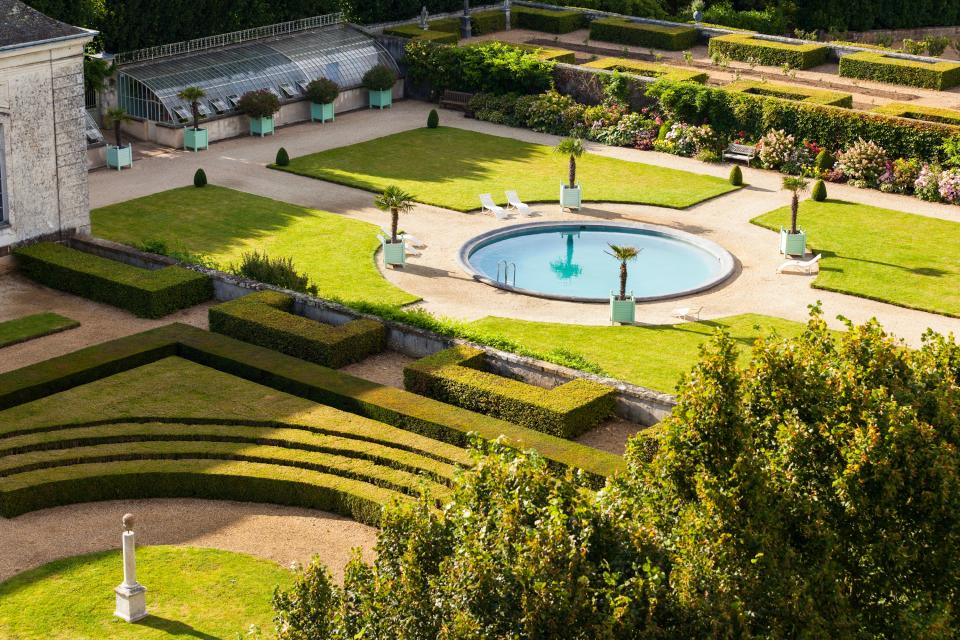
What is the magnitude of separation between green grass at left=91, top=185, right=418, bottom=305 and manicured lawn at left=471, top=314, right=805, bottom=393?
4099 mm

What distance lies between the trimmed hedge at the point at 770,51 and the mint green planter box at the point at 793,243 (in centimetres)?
2340

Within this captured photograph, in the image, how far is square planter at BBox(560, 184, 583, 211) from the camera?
48.6 metres

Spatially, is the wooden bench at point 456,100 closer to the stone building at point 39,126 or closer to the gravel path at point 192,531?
the stone building at point 39,126

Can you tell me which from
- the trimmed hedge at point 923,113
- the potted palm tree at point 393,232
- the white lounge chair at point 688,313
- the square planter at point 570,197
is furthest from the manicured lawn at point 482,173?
the white lounge chair at point 688,313

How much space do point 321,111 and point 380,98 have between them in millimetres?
3801

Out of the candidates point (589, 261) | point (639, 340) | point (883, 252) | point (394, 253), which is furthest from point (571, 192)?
Result: point (639, 340)

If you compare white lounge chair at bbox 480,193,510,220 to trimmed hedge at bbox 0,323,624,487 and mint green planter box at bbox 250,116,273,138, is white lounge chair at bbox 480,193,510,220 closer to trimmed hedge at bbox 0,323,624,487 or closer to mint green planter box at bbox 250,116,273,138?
mint green planter box at bbox 250,116,273,138

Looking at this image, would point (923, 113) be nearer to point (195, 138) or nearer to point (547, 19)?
point (547, 19)

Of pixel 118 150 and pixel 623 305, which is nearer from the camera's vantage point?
pixel 623 305

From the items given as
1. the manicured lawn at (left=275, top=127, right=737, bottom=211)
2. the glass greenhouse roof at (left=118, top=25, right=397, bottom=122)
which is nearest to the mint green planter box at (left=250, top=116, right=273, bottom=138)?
the glass greenhouse roof at (left=118, top=25, right=397, bottom=122)

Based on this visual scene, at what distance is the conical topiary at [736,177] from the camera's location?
170 feet

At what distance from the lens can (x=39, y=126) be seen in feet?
127

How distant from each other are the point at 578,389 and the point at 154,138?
3120 cm

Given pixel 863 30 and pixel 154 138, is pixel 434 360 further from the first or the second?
pixel 863 30
